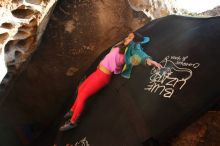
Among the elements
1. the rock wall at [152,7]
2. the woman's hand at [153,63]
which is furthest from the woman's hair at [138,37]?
the rock wall at [152,7]

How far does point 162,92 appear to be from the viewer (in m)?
1.47

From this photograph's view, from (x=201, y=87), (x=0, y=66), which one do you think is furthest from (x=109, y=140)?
(x=0, y=66)

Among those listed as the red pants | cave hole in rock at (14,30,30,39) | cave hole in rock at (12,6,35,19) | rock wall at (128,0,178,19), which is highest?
cave hole in rock at (12,6,35,19)

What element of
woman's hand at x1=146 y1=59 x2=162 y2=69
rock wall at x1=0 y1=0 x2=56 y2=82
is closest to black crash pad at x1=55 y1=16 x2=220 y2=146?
woman's hand at x1=146 y1=59 x2=162 y2=69

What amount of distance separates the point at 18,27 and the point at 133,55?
708mm

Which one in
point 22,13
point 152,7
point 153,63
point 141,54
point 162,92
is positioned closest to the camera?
point 162,92

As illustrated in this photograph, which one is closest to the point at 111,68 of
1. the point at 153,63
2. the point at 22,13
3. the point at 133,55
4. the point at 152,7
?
the point at 133,55

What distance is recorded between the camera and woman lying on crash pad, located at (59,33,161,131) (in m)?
1.81

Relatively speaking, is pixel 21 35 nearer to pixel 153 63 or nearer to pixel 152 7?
pixel 153 63

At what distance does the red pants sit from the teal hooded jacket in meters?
0.15

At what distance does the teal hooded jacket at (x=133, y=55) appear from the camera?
175cm

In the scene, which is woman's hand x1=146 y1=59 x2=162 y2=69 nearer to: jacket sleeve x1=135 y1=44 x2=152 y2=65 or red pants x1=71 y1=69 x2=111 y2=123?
jacket sleeve x1=135 y1=44 x2=152 y2=65

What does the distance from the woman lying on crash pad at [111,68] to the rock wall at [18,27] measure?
1.42 feet

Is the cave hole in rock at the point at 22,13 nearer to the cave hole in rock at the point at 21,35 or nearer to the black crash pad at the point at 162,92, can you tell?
the cave hole in rock at the point at 21,35
